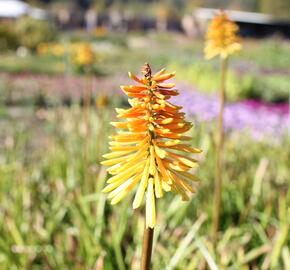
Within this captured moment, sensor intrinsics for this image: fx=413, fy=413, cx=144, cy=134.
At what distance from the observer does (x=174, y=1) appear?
8731 cm

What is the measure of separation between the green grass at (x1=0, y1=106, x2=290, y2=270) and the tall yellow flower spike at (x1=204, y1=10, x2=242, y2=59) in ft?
2.58

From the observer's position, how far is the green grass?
1.93 meters

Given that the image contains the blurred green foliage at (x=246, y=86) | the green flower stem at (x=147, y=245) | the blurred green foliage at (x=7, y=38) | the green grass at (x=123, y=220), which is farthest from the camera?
the blurred green foliage at (x=7, y=38)

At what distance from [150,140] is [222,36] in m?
1.35

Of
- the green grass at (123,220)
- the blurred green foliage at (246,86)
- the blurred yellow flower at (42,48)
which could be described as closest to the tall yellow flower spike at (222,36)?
the green grass at (123,220)

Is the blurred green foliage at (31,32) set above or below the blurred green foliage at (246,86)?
above

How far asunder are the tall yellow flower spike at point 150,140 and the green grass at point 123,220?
2.25 feet

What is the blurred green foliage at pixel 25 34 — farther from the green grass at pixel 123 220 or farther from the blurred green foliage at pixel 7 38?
the green grass at pixel 123 220

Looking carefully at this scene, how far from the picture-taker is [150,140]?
948mm

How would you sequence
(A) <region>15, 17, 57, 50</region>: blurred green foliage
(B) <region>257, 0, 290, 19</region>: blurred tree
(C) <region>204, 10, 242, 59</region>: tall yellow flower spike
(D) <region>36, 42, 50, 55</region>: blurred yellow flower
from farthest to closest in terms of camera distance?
(B) <region>257, 0, 290, 19</region>: blurred tree, (A) <region>15, 17, 57, 50</region>: blurred green foliage, (D) <region>36, 42, 50, 55</region>: blurred yellow flower, (C) <region>204, 10, 242, 59</region>: tall yellow flower spike

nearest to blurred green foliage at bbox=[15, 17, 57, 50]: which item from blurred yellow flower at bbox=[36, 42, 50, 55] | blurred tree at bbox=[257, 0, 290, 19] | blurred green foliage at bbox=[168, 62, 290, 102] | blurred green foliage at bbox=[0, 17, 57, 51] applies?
blurred green foliage at bbox=[0, 17, 57, 51]

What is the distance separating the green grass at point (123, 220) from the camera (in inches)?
76.0

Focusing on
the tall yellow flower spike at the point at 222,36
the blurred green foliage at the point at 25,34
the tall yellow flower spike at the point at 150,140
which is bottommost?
the tall yellow flower spike at the point at 150,140

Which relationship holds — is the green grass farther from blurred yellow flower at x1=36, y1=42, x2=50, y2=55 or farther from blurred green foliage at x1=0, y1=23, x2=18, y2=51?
blurred green foliage at x1=0, y1=23, x2=18, y2=51
